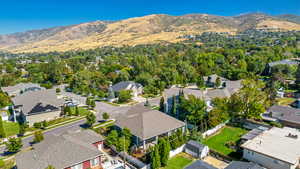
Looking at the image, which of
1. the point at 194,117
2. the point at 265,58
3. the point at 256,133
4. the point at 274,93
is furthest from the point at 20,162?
the point at 265,58

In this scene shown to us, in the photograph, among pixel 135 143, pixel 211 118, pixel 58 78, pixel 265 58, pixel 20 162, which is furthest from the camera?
pixel 265 58

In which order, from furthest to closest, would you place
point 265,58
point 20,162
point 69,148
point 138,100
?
1. point 265,58
2. point 138,100
3. point 69,148
4. point 20,162

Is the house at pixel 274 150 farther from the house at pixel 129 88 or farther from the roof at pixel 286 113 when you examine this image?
the house at pixel 129 88

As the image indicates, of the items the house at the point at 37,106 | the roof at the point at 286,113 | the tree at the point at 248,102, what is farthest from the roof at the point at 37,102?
the roof at the point at 286,113

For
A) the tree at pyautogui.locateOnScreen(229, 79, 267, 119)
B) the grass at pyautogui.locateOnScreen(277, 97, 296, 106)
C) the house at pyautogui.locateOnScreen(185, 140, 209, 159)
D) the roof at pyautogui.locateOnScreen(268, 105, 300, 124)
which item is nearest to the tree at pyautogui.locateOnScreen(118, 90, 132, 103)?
the tree at pyautogui.locateOnScreen(229, 79, 267, 119)

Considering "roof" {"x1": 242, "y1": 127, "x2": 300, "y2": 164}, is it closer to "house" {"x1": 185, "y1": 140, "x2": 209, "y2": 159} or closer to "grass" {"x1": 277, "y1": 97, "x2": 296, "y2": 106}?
"house" {"x1": 185, "y1": 140, "x2": 209, "y2": 159}

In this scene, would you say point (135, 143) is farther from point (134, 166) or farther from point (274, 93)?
point (274, 93)

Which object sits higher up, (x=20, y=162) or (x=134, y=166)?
→ (x=20, y=162)
